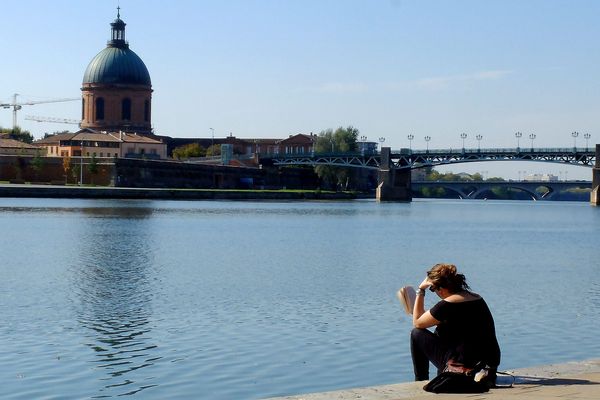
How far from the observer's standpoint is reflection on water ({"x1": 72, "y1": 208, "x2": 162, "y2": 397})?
18.0 m

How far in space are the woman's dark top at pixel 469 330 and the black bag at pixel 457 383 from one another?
8.8 inches

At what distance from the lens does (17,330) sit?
21734 millimetres

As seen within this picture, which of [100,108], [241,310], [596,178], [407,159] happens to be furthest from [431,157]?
[241,310]

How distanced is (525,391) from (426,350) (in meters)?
1.26

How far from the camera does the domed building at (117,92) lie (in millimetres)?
164250

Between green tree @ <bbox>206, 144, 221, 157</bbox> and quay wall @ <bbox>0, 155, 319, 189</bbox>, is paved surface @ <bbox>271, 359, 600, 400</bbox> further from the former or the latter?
green tree @ <bbox>206, 144, 221, 157</bbox>

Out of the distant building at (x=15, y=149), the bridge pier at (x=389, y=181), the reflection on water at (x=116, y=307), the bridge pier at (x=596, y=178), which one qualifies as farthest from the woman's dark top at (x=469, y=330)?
the bridge pier at (x=389, y=181)

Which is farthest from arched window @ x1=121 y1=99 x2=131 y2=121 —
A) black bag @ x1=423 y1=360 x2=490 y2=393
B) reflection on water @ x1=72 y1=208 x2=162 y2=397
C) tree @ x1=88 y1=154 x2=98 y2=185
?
black bag @ x1=423 y1=360 x2=490 y2=393

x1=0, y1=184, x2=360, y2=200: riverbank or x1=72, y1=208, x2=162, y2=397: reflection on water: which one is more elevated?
x1=72, y1=208, x2=162, y2=397: reflection on water

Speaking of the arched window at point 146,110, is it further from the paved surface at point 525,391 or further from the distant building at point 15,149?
the paved surface at point 525,391

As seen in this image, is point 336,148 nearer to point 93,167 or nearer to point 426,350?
point 93,167

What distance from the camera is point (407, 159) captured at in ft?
535

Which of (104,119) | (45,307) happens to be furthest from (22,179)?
(45,307)

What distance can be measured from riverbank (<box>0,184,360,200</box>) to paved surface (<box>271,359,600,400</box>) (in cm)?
10348
